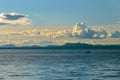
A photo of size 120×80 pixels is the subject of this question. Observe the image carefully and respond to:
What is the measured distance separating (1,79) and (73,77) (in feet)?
44.5

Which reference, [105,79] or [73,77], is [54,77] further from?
[105,79]

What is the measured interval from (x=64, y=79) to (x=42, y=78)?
4463mm

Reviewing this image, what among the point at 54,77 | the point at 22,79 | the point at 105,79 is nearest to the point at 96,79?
the point at 105,79

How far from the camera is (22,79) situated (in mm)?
82625

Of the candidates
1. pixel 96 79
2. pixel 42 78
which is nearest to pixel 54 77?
pixel 42 78

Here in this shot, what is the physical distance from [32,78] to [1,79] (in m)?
5.80

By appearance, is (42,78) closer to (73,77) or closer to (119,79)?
(73,77)

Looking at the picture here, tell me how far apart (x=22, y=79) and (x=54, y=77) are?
20.2ft

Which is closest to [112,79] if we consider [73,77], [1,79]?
[73,77]

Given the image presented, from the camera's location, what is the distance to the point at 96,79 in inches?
3226

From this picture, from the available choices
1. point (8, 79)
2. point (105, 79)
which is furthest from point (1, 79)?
point (105, 79)

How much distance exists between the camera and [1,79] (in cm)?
8256

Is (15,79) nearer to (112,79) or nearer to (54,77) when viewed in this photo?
(54,77)

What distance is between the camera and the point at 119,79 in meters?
81.6
